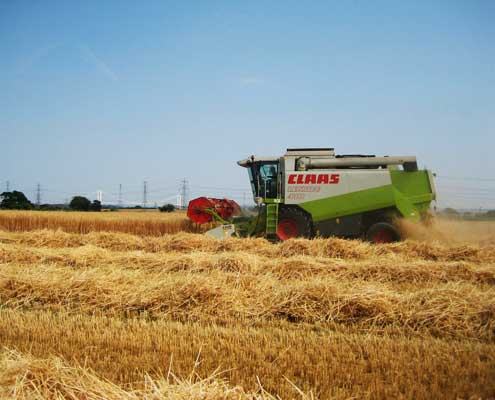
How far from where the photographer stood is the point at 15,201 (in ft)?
107

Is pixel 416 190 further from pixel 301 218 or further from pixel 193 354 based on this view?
pixel 193 354

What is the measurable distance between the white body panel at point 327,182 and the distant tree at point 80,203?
24.4 meters

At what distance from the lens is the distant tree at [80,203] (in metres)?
31.9

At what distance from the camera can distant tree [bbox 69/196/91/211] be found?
3186cm

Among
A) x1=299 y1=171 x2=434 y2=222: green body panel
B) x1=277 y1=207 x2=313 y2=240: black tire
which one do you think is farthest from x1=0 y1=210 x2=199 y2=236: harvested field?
x1=299 y1=171 x2=434 y2=222: green body panel

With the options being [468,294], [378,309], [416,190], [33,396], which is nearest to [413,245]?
[416,190]

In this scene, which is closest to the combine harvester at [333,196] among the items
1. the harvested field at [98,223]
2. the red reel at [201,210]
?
the red reel at [201,210]

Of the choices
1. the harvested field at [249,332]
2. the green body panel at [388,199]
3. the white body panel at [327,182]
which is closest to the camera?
the harvested field at [249,332]

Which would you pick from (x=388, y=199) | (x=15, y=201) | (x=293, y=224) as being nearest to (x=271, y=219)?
(x=293, y=224)

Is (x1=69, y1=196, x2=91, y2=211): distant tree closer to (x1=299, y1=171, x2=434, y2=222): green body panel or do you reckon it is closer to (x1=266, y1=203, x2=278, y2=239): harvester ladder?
(x1=266, y1=203, x2=278, y2=239): harvester ladder

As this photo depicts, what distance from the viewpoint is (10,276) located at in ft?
17.2

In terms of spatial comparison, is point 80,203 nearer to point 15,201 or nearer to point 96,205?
point 96,205

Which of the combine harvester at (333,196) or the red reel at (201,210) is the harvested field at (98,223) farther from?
the combine harvester at (333,196)

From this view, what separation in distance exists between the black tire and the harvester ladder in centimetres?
11
